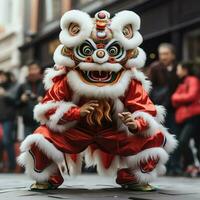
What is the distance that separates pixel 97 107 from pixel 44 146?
46 centimetres

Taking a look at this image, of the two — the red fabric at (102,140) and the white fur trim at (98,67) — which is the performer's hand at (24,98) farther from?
the white fur trim at (98,67)

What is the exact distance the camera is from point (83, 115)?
4.78 meters

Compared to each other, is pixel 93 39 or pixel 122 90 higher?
pixel 93 39

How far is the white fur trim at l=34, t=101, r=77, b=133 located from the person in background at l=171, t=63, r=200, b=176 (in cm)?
346

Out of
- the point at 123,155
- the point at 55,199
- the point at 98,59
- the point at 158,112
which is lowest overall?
the point at 55,199

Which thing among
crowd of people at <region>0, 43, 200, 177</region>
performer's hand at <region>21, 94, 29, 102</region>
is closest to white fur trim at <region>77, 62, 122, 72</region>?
crowd of people at <region>0, 43, 200, 177</region>

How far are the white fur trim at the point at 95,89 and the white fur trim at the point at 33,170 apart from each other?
567 millimetres

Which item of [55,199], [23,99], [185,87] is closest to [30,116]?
[23,99]

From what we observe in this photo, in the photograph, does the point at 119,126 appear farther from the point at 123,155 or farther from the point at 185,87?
the point at 185,87

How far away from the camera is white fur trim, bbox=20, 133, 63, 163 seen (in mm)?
4797

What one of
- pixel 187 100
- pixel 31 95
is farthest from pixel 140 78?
pixel 31 95

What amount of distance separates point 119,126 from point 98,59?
0.51 meters

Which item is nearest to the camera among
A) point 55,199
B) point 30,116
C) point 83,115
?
point 55,199

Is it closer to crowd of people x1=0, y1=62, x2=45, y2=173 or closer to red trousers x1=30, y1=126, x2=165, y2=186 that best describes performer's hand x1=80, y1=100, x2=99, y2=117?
red trousers x1=30, y1=126, x2=165, y2=186
